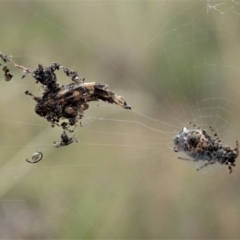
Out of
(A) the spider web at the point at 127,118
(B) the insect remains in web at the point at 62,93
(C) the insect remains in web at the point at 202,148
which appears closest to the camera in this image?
(B) the insect remains in web at the point at 62,93

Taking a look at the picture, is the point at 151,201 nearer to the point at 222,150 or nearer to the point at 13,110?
the point at 222,150

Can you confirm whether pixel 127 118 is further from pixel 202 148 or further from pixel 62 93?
pixel 62 93

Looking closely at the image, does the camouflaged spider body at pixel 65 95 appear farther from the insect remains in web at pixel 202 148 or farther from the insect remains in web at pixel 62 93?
the insect remains in web at pixel 202 148

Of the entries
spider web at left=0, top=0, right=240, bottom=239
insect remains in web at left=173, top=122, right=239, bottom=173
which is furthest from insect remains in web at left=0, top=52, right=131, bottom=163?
spider web at left=0, top=0, right=240, bottom=239

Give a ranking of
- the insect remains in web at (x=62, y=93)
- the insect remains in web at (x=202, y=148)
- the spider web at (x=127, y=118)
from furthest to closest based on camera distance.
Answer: the spider web at (x=127, y=118) < the insect remains in web at (x=202, y=148) < the insect remains in web at (x=62, y=93)

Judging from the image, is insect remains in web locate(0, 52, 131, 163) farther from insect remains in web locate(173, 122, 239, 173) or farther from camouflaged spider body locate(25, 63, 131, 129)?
insect remains in web locate(173, 122, 239, 173)

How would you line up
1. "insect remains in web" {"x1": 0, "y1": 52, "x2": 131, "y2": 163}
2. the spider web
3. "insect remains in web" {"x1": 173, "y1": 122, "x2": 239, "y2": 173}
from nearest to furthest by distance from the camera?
1. "insect remains in web" {"x1": 0, "y1": 52, "x2": 131, "y2": 163}
2. "insect remains in web" {"x1": 173, "y1": 122, "x2": 239, "y2": 173}
3. the spider web

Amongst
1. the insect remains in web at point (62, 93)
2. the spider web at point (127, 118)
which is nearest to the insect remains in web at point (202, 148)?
the insect remains in web at point (62, 93)
